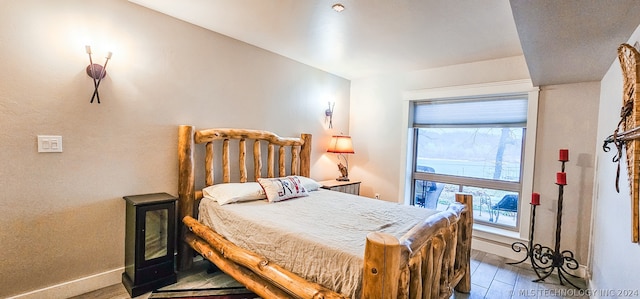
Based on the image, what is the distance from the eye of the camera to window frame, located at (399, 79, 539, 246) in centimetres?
305

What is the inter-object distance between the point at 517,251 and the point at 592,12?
2.70 metres

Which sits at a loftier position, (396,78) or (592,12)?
(396,78)

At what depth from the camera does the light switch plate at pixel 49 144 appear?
6.55 ft

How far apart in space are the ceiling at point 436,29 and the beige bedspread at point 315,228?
1502mm

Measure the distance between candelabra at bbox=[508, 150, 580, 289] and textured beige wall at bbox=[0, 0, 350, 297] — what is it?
339 cm

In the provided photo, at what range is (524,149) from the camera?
3.22 m

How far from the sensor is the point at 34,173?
6.53 ft

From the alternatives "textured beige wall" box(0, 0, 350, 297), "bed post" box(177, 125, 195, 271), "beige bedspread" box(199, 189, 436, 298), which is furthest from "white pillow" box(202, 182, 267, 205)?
"textured beige wall" box(0, 0, 350, 297)

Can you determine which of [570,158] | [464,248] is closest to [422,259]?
[464,248]

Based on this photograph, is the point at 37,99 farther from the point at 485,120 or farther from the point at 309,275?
the point at 485,120

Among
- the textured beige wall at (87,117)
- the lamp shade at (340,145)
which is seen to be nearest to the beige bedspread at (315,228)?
the textured beige wall at (87,117)

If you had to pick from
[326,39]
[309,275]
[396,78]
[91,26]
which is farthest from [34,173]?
[396,78]

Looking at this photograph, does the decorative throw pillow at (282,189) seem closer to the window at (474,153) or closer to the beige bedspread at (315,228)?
the beige bedspread at (315,228)

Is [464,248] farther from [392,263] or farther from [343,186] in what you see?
[343,186]
